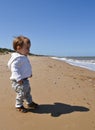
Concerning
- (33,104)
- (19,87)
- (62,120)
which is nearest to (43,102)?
(33,104)

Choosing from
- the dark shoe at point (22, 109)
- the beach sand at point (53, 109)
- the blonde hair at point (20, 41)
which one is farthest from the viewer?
the blonde hair at point (20, 41)

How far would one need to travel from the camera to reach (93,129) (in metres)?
3.50

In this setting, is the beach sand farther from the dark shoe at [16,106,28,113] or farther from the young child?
the young child

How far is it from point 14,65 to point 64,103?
1.17m

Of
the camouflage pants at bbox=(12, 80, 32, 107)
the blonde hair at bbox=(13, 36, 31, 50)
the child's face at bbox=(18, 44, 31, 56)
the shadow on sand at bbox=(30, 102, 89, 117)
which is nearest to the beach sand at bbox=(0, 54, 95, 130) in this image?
the shadow on sand at bbox=(30, 102, 89, 117)

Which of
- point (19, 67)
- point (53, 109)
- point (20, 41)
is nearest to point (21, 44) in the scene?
point (20, 41)

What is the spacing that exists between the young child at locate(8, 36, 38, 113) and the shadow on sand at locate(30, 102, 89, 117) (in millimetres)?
148

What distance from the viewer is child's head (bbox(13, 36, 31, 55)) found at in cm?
425

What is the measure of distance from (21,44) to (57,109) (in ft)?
4.17

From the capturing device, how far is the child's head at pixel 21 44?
13.9 feet

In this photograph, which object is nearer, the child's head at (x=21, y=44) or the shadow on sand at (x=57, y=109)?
the shadow on sand at (x=57, y=109)

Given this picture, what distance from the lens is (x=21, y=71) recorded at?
14.0 feet

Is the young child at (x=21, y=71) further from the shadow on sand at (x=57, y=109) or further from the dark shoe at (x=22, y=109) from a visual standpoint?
the shadow on sand at (x=57, y=109)

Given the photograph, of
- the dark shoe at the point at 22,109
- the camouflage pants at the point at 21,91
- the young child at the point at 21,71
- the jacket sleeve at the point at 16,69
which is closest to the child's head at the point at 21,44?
the young child at the point at 21,71
